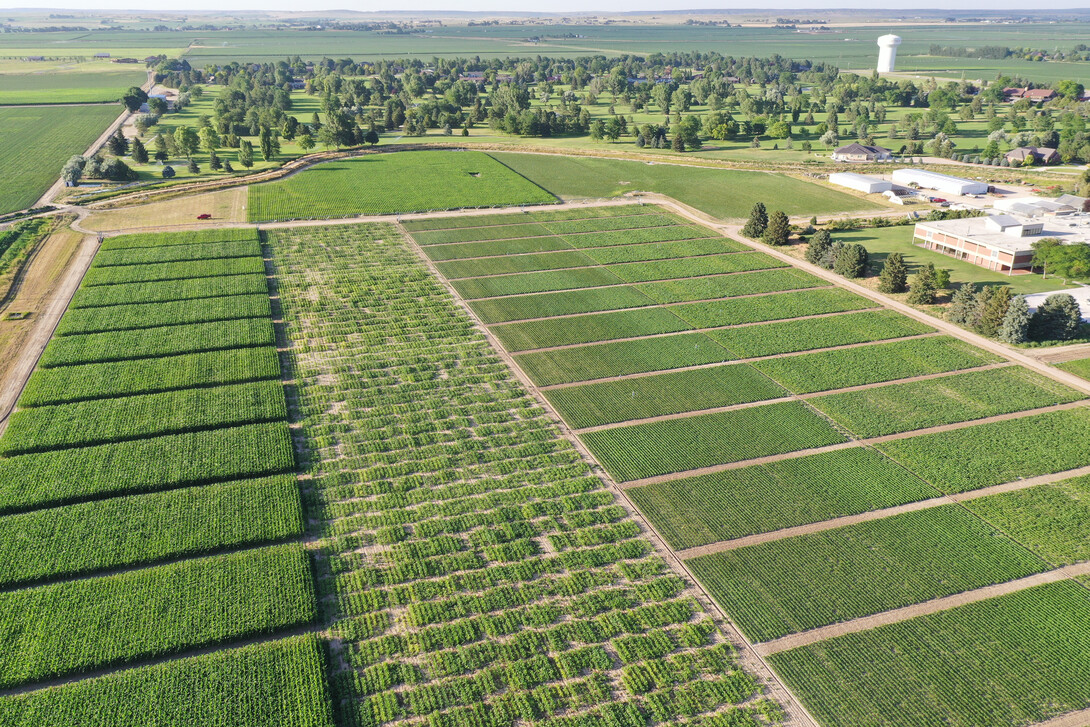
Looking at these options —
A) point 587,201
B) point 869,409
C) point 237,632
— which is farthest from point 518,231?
point 237,632

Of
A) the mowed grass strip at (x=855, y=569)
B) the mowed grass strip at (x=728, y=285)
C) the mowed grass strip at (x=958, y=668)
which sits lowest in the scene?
the mowed grass strip at (x=958, y=668)

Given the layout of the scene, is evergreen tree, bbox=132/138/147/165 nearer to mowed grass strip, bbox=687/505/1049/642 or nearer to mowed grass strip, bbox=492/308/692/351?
mowed grass strip, bbox=492/308/692/351

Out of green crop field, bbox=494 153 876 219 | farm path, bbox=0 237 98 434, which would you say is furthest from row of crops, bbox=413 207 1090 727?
farm path, bbox=0 237 98 434

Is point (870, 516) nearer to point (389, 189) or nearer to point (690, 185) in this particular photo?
point (690, 185)

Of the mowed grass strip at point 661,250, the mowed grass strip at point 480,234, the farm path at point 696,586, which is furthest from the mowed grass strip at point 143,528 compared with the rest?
the mowed grass strip at point 480,234

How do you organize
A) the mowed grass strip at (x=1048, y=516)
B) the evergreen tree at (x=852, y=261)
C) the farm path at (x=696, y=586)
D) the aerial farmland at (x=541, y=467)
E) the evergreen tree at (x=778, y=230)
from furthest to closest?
the evergreen tree at (x=778, y=230)
the evergreen tree at (x=852, y=261)
the mowed grass strip at (x=1048, y=516)
the aerial farmland at (x=541, y=467)
the farm path at (x=696, y=586)

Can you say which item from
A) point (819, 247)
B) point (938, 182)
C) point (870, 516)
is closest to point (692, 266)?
point (819, 247)

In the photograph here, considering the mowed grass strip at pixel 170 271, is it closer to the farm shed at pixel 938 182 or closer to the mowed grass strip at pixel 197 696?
the mowed grass strip at pixel 197 696
